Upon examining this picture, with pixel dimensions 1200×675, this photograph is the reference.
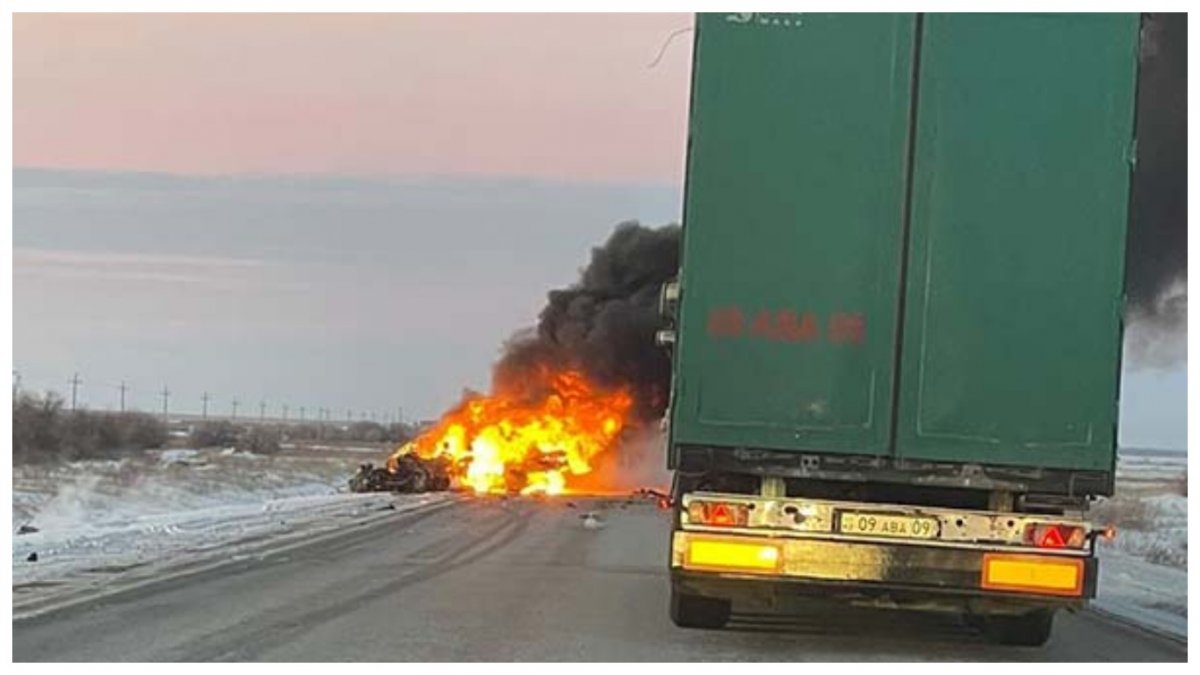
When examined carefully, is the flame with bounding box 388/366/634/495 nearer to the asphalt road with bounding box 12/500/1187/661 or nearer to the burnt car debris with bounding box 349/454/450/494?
the burnt car debris with bounding box 349/454/450/494

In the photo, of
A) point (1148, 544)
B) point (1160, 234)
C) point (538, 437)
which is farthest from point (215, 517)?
point (1160, 234)

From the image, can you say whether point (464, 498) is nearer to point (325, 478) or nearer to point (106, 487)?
point (325, 478)

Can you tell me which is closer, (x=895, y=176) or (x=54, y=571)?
(x=895, y=176)

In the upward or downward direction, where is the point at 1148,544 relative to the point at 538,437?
downward

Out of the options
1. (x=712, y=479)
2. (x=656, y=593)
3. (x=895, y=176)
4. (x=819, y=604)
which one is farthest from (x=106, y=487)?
(x=895, y=176)

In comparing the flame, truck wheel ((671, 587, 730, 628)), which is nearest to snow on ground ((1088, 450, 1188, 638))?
truck wheel ((671, 587, 730, 628))

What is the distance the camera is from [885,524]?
812 centimetres

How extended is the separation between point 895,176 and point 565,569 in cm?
596

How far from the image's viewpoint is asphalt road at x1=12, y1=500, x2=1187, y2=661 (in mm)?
8461

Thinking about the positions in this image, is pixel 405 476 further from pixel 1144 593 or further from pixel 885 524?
pixel 885 524

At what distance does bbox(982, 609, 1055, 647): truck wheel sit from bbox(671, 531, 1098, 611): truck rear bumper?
1005mm

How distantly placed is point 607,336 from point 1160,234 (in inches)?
532

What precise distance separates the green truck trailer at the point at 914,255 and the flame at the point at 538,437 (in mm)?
17513
